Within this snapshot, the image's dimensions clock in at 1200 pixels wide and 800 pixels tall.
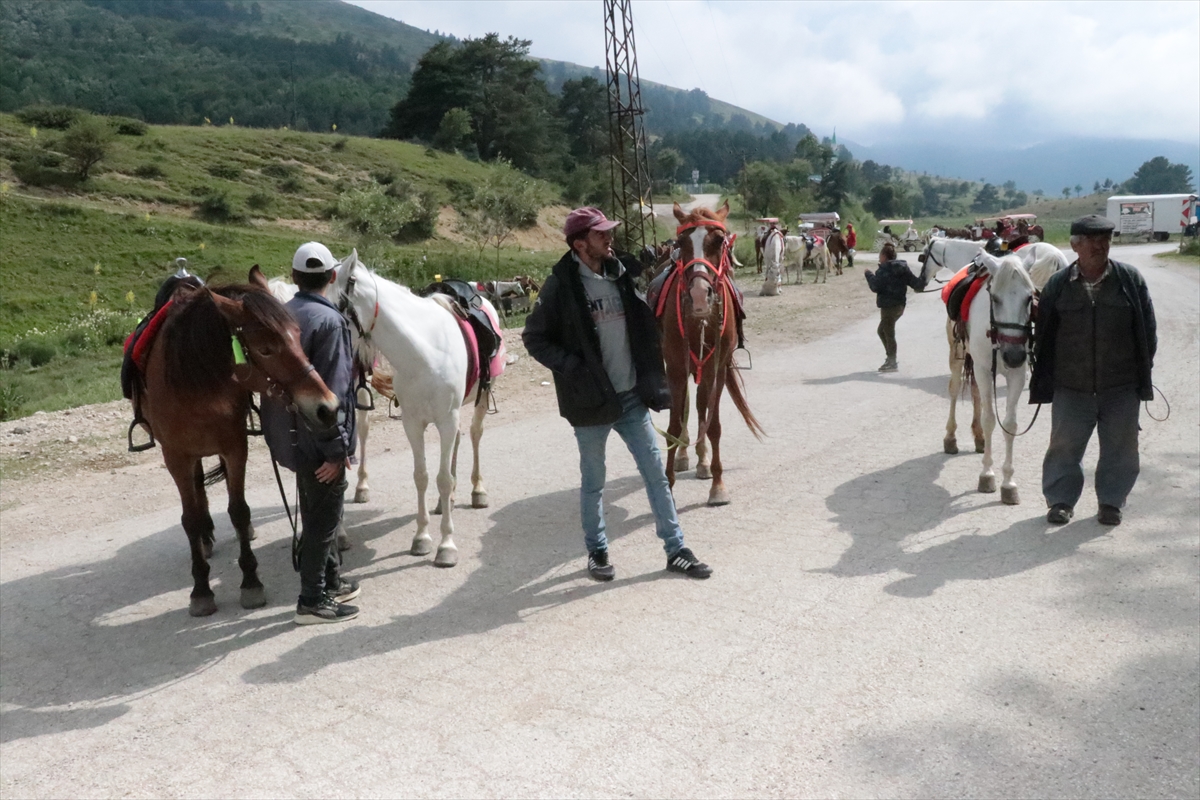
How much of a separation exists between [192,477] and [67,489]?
152 inches

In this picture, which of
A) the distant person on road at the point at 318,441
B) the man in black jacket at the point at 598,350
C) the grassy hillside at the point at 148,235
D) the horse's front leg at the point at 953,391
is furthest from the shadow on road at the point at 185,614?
the horse's front leg at the point at 953,391

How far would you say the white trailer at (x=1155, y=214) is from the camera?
1885 inches

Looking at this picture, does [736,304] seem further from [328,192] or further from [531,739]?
[328,192]

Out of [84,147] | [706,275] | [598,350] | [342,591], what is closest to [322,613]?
[342,591]

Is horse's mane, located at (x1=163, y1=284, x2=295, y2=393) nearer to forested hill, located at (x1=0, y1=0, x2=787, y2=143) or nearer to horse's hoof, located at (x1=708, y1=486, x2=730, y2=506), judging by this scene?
horse's hoof, located at (x1=708, y1=486, x2=730, y2=506)

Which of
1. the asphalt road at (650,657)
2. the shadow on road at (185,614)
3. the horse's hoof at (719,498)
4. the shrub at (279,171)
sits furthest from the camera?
the shrub at (279,171)

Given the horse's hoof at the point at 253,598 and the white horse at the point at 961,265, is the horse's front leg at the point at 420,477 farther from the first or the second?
the white horse at the point at 961,265

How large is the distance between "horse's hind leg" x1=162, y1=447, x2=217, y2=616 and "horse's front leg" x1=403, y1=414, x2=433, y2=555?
132 centimetres

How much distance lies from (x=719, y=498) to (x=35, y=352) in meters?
19.6

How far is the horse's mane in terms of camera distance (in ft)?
15.2

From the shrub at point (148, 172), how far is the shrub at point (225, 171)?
3.39 m

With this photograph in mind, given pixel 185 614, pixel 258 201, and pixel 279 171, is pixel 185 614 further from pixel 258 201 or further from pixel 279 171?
pixel 279 171

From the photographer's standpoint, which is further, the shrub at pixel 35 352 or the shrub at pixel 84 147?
the shrub at pixel 84 147

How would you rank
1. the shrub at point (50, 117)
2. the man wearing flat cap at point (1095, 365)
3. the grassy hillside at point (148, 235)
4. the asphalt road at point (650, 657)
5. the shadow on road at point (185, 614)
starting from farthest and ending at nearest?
1. the shrub at point (50, 117)
2. the grassy hillside at point (148, 235)
3. the man wearing flat cap at point (1095, 365)
4. the shadow on road at point (185, 614)
5. the asphalt road at point (650, 657)
